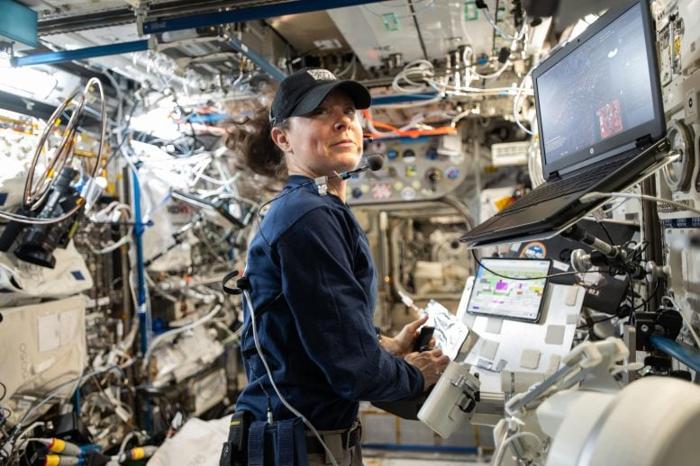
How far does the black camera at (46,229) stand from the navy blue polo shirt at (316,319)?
164cm

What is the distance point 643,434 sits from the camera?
645mm

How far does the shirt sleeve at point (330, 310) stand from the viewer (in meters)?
1.42

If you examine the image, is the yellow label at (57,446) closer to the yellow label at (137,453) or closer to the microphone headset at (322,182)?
the yellow label at (137,453)

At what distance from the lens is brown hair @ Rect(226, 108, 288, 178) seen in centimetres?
220

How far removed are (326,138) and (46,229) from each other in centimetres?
185

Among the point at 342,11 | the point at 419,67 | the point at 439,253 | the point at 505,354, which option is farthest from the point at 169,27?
the point at 439,253

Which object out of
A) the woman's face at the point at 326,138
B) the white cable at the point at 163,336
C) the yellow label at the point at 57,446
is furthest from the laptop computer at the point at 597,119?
the white cable at the point at 163,336

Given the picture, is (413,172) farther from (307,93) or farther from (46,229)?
(307,93)

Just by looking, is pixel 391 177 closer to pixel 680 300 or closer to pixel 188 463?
pixel 188 463

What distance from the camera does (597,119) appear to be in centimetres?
137

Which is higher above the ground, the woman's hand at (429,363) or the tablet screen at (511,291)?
the tablet screen at (511,291)

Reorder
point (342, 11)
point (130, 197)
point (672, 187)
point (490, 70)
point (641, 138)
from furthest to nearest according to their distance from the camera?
point (130, 197), point (490, 70), point (342, 11), point (672, 187), point (641, 138)

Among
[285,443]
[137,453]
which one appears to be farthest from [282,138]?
[137,453]

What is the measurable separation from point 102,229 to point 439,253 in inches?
202
